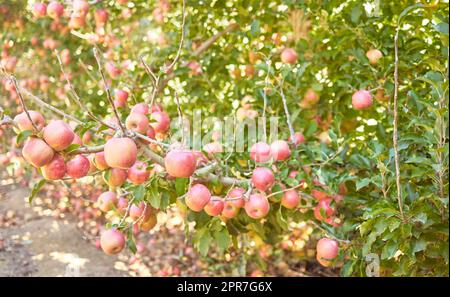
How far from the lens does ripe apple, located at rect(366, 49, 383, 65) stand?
5.48 ft

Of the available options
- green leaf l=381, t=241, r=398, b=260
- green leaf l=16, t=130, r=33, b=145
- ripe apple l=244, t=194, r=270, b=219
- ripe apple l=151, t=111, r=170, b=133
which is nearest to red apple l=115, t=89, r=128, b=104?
ripe apple l=151, t=111, r=170, b=133

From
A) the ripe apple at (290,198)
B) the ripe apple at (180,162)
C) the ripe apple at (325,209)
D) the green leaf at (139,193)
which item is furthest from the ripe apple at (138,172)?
the ripe apple at (325,209)

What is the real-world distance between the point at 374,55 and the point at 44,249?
254cm

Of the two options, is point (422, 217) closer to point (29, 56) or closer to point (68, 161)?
point (68, 161)

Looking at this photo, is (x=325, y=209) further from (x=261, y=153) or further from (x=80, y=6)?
(x=80, y=6)

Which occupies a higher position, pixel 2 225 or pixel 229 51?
pixel 229 51

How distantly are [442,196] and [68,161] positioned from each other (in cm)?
99

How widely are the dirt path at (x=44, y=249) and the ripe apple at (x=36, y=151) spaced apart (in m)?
1.79

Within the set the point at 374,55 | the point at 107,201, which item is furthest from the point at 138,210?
the point at 374,55

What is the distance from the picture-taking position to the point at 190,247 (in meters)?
3.36

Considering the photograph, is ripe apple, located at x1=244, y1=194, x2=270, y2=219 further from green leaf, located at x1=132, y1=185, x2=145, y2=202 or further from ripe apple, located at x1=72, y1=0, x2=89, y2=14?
ripe apple, located at x1=72, y1=0, x2=89, y2=14

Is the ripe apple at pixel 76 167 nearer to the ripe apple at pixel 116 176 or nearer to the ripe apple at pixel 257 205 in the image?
the ripe apple at pixel 116 176

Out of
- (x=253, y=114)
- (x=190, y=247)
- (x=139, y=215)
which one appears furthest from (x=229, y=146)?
(x=190, y=247)

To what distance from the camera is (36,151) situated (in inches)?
38.3
